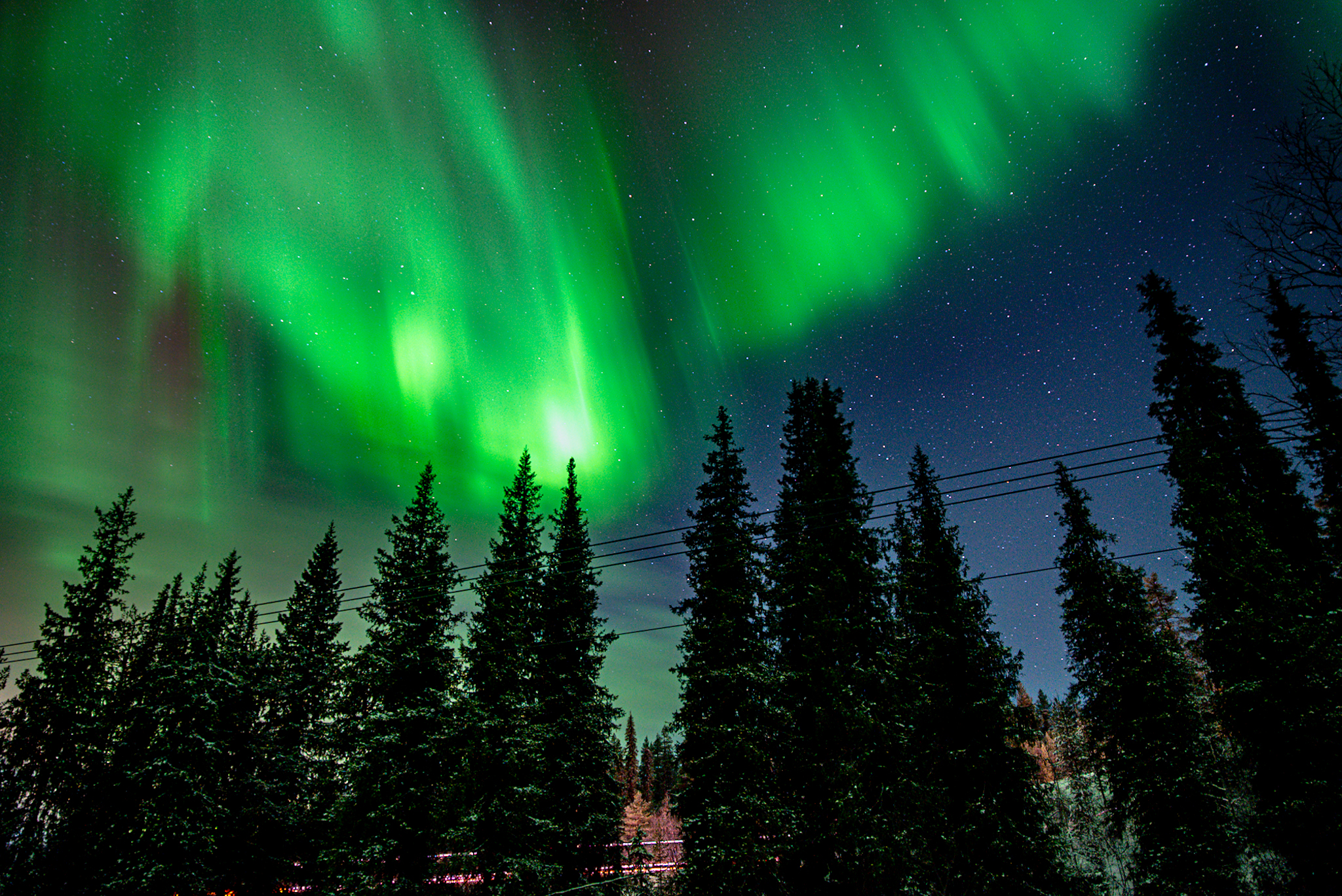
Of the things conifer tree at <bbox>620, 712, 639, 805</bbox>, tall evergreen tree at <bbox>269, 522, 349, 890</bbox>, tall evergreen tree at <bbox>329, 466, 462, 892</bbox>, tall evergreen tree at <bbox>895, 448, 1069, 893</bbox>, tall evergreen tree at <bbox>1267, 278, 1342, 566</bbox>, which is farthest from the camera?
conifer tree at <bbox>620, 712, 639, 805</bbox>

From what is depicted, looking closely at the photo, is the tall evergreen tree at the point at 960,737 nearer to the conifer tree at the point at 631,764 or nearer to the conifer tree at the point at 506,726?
the conifer tree at the point at 506,726

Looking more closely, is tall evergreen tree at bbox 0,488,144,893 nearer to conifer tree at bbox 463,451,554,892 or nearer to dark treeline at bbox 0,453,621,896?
dark treeline at bbox 0,453,621,896

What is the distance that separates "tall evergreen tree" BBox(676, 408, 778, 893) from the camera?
1672 centimetres

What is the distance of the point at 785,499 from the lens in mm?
23344

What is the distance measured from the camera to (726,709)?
61.2 ft

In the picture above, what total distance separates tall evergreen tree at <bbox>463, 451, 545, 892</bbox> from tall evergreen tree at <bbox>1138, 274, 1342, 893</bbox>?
20571 millimetres

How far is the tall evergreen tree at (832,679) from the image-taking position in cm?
1634

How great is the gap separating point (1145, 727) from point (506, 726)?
21.4 metres

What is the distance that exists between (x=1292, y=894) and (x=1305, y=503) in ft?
38.4

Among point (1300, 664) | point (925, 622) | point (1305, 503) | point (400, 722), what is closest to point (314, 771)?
point (400, 722)

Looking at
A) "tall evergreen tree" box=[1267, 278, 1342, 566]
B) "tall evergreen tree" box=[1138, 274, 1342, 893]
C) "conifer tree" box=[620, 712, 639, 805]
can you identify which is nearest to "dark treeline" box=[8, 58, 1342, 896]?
"tall evergreen tree" box=[1138, 274, 1342, 893]

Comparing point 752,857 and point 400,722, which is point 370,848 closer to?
point 400,722

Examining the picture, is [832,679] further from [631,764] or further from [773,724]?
[631,764]

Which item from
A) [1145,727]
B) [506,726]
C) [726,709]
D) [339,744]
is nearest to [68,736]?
[339,744]
